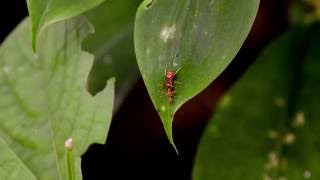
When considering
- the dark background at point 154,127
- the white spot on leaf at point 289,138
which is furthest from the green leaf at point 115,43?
the white spot on leaf at point 289,138

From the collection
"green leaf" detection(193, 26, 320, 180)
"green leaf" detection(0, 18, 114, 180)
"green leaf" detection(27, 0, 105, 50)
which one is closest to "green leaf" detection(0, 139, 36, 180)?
"green leaf" detection(0, 18, 114, 180)

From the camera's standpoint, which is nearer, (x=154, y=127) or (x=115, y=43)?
(x=115, y=43)

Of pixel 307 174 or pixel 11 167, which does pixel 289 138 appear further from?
pixel 11 167

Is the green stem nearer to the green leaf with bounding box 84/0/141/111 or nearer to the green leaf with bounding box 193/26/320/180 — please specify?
the green leaf with bounding box 193/26/320/180

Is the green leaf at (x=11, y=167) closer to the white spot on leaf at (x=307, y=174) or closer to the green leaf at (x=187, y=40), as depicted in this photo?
the green leaf at (x=187, y=40)

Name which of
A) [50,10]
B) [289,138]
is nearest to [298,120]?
[289,138]

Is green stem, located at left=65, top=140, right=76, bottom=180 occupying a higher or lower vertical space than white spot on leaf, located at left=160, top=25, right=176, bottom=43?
lower
